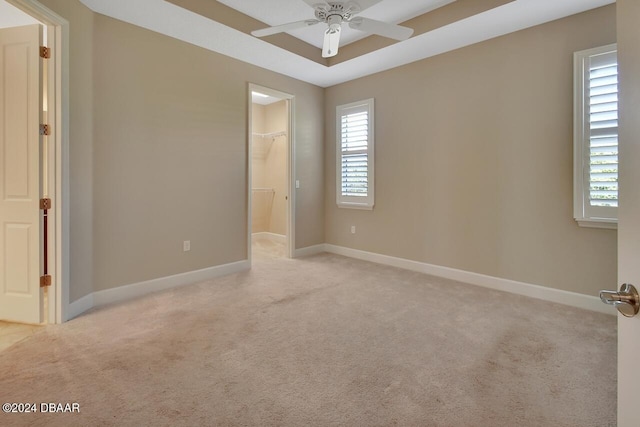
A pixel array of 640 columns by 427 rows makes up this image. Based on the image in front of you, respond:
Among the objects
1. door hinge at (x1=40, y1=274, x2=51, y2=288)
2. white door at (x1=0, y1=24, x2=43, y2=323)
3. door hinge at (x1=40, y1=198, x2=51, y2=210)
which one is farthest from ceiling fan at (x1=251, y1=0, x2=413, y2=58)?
door hinge at (x1=40, y1=274, x2=51, y2=288)

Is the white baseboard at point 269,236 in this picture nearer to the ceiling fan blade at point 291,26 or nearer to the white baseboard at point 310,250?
the white baseboard at point 310,250

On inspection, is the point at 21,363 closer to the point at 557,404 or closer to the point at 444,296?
the point at 557,404

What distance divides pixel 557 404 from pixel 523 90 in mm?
2931

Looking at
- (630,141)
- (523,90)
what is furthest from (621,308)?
(523,90)

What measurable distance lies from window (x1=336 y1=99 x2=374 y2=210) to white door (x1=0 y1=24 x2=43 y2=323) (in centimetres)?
366

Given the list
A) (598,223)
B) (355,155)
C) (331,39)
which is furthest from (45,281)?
(598,223)

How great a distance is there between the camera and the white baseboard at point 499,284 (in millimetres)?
2921

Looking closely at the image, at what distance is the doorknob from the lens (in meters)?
0.71

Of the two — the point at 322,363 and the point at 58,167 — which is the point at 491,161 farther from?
the point at 58,167

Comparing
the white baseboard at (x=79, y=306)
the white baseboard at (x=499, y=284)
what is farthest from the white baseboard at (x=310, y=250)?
the white baseboard at (x=79, y=306)

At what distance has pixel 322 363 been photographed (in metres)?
2.01

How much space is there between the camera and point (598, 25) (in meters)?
2.79

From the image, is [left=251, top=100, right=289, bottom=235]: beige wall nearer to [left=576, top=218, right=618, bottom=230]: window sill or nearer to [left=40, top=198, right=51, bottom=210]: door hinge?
[left=40, top=198, right=51, bottom=210]: door hinge

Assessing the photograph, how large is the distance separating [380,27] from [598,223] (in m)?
2.62
